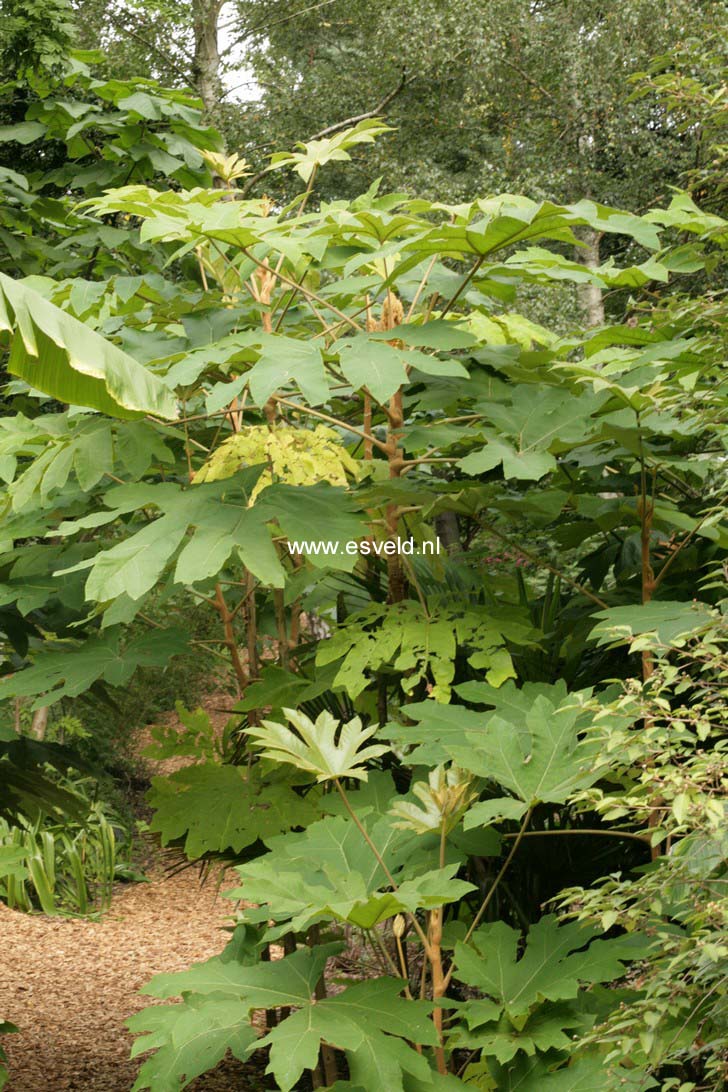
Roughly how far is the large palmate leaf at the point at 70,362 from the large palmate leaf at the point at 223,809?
1062 millimetres

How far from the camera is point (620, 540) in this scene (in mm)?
2971

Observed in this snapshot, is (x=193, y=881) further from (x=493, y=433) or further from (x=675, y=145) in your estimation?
(x=675, y=145)

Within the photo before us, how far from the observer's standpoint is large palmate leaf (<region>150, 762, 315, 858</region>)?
256 cm

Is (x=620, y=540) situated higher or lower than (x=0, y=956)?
higher

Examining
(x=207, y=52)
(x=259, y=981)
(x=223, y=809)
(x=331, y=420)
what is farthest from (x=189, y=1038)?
(x=207, y=52)

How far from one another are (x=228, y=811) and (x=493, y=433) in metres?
1.09

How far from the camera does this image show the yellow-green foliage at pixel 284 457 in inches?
88.3

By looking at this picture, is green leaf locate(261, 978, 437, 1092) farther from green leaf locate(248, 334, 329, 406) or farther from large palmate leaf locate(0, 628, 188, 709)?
green leaf locate(248, 334, 329, 406)

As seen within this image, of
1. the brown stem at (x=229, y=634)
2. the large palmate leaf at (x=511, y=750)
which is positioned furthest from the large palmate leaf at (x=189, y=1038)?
the brown stem at (x=229, y=634)

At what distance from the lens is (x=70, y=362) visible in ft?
5.75

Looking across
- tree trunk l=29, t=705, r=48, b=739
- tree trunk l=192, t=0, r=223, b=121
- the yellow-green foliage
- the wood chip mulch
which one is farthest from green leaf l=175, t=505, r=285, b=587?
tree trunk l=192, t=0, r=223, b=121

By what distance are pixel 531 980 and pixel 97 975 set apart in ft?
14.2

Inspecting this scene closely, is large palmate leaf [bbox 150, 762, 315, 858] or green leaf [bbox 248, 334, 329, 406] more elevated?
green leaf [bbox 248, 334, 329, 406]

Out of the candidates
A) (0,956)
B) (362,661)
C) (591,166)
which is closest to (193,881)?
(0,956)
